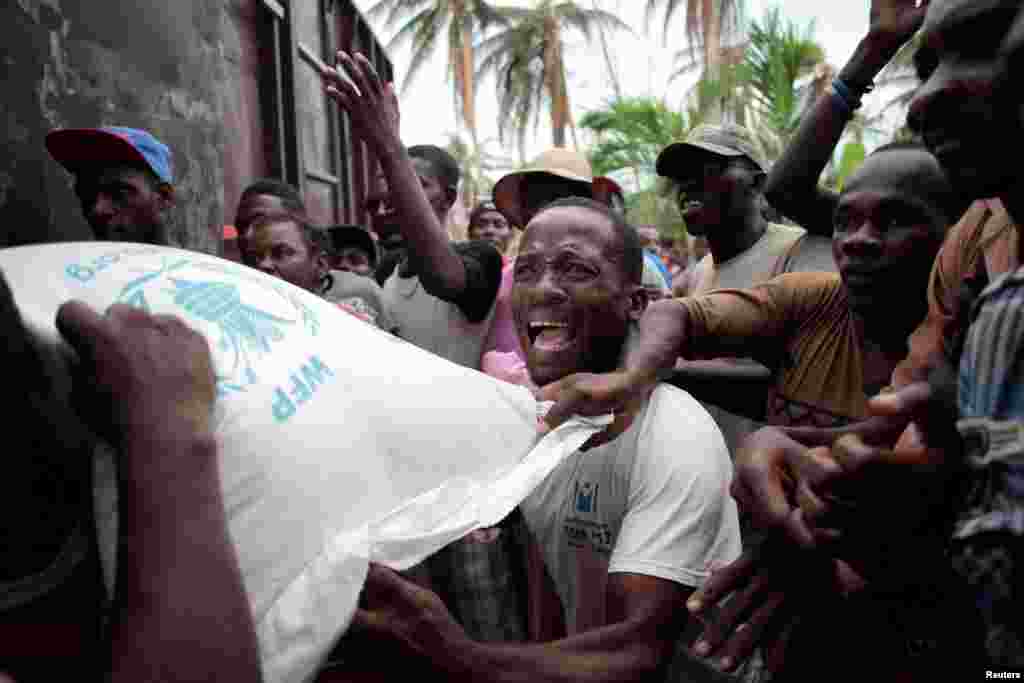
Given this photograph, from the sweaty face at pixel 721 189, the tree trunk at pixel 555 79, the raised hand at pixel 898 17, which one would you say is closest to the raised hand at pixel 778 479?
the raised hand at pixel 898 17

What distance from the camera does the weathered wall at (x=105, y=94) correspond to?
6.31 ft

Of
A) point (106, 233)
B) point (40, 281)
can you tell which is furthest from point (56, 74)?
point (40, 281)

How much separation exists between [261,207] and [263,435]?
6.93ft

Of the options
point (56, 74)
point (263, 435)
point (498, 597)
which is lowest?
point (498, 597)

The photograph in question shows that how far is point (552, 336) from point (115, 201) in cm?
119

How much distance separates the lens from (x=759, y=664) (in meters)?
1.67

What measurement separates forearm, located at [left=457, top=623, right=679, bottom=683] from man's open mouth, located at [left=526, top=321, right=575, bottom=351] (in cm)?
68

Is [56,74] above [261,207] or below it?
above

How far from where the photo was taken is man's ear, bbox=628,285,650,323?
202 cm

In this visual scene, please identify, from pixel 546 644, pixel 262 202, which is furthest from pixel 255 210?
pixel 546 644

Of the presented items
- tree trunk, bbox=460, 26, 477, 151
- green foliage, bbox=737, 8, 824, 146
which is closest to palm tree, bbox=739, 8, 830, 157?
green foliage, bbox=737, 8, 824, 146

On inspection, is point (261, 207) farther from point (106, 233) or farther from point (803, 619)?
point (803, 619)

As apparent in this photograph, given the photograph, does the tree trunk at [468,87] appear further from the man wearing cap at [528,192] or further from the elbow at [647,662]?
the elbow at [647,662]

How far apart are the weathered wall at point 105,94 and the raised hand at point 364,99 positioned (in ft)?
2.01
